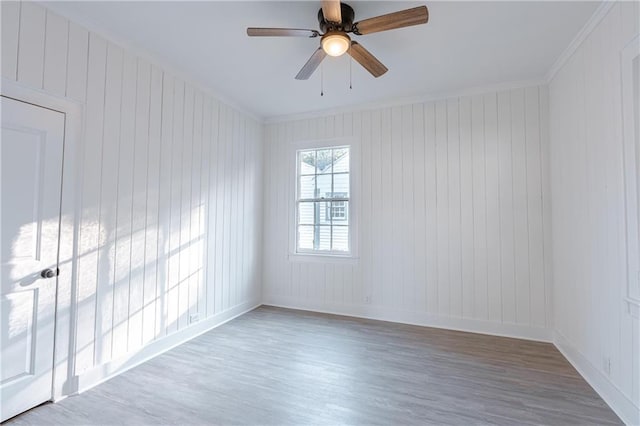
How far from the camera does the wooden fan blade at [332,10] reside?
1.89m

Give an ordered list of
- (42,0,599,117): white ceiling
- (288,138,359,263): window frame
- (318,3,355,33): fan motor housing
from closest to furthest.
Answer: (318,3,355,33): fan motor housing → (42,0,599,117): white ceiling → (288,138,359,263): window frame

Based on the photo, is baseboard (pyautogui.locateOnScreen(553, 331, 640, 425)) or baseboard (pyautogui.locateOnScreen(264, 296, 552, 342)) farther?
baseboard (pyautogui.locateOnScreen(264, 296, 552, 342))

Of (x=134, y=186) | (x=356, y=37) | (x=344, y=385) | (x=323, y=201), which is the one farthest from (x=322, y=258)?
(x=356, y=37)

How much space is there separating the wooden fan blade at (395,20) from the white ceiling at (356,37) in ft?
0.91

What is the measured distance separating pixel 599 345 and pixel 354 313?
253 cm

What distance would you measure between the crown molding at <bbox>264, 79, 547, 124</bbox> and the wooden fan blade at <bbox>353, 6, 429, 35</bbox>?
1.95 m

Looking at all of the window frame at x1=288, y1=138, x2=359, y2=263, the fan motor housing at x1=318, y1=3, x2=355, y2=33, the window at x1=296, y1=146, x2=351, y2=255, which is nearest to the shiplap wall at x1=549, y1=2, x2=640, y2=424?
the fan motor housing at x1=318, y1=3, x2=355, y2=33

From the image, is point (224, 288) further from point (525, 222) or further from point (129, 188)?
point (525, 222)

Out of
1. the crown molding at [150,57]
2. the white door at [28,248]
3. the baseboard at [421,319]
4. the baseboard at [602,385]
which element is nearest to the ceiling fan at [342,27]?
the crown molding at [150,57]

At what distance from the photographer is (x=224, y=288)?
3969mm

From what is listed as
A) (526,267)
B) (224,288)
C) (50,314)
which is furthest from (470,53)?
(50,314)

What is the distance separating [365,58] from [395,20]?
19.9 inches

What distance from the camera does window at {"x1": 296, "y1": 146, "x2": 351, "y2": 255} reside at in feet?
14.3

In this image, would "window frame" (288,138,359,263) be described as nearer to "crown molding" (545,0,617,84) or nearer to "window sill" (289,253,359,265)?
"window sill" (289,253,359,265)
